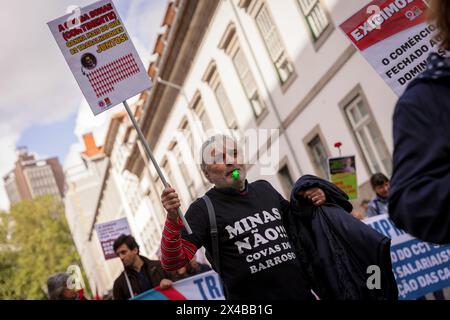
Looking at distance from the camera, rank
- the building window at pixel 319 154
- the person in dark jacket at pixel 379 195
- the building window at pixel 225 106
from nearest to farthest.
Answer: the person in dark jacket at pixel 379 195 < the building window at pixel 319 154 < the building window at pixel 225 106

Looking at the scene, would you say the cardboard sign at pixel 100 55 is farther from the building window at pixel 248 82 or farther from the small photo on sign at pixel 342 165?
the building window at pixel 248 82

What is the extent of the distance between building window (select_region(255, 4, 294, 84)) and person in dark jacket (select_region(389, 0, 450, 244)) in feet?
52.6

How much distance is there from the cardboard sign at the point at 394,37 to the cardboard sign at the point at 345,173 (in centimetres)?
395

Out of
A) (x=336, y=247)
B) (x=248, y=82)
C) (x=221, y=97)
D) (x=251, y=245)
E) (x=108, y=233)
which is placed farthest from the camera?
(x=221, y=97)

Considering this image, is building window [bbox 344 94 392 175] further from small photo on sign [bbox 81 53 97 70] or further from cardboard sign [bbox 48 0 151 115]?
small photo on sign [bbox 81 53 97 70]

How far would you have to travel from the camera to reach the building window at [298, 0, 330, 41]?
15921 millimetres

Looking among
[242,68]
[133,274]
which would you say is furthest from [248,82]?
[133,274]

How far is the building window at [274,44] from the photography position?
720 inches

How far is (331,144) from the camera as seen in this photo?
1692 cm

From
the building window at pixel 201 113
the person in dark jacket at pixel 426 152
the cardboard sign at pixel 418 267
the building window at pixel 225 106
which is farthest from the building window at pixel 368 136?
the person in dark jacket at pixel 426 152

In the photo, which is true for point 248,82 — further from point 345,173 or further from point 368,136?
point 345,173

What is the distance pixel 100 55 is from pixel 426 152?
366 centimetres

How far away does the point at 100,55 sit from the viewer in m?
5.26
